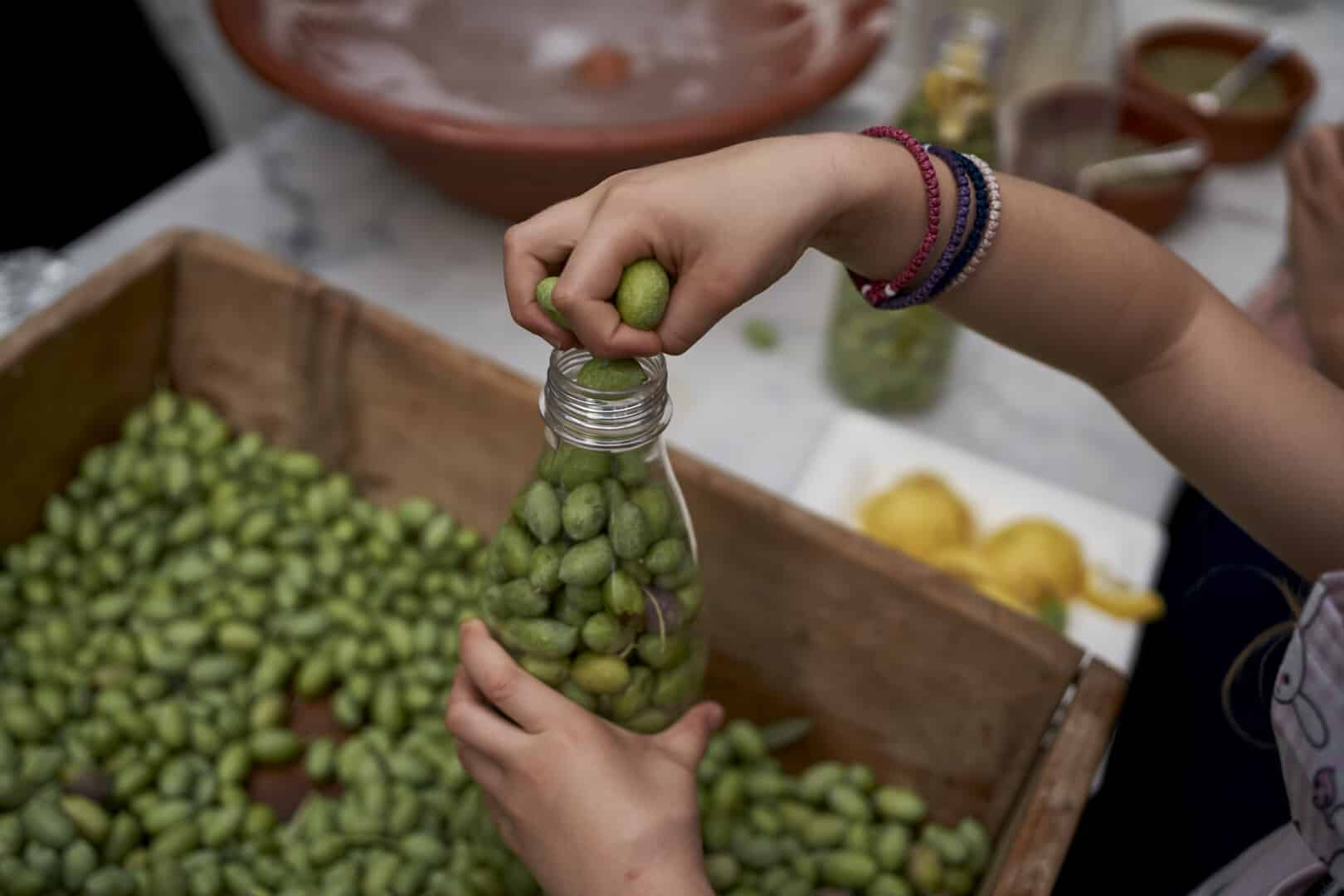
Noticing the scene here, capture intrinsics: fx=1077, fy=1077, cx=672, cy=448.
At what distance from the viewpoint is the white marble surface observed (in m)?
0.93

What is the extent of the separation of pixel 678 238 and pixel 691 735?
0.79 ft

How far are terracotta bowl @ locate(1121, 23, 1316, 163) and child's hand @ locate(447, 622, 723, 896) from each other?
956 mm

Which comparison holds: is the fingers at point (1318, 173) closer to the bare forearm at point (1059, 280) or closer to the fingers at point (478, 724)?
the bare forearm at point (1059, 280)

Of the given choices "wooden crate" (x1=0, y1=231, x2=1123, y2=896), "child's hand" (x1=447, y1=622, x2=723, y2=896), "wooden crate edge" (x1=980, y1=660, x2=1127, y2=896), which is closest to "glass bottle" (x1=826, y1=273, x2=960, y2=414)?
"wooden crate" (x1=0, y1=231, x2=1123, y2=896)

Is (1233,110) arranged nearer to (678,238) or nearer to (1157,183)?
(1157,183)

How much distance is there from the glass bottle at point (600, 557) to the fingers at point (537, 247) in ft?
0.10

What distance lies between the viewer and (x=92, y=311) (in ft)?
2.51

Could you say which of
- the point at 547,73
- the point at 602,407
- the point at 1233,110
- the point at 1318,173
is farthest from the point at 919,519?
the point at 1233,110

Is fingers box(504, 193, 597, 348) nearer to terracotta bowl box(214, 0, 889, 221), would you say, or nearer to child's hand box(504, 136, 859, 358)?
child's hand box(504, 136, 859, 358)

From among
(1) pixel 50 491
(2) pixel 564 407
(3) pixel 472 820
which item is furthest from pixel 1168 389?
(1) pixel 50 491

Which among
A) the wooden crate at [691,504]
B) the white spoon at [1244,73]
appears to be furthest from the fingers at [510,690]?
the white spoon at [1244,73]

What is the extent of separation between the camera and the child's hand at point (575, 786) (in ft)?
1.46

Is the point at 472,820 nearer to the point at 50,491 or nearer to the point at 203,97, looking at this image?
the point at 50,491

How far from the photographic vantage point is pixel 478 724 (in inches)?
18.7
